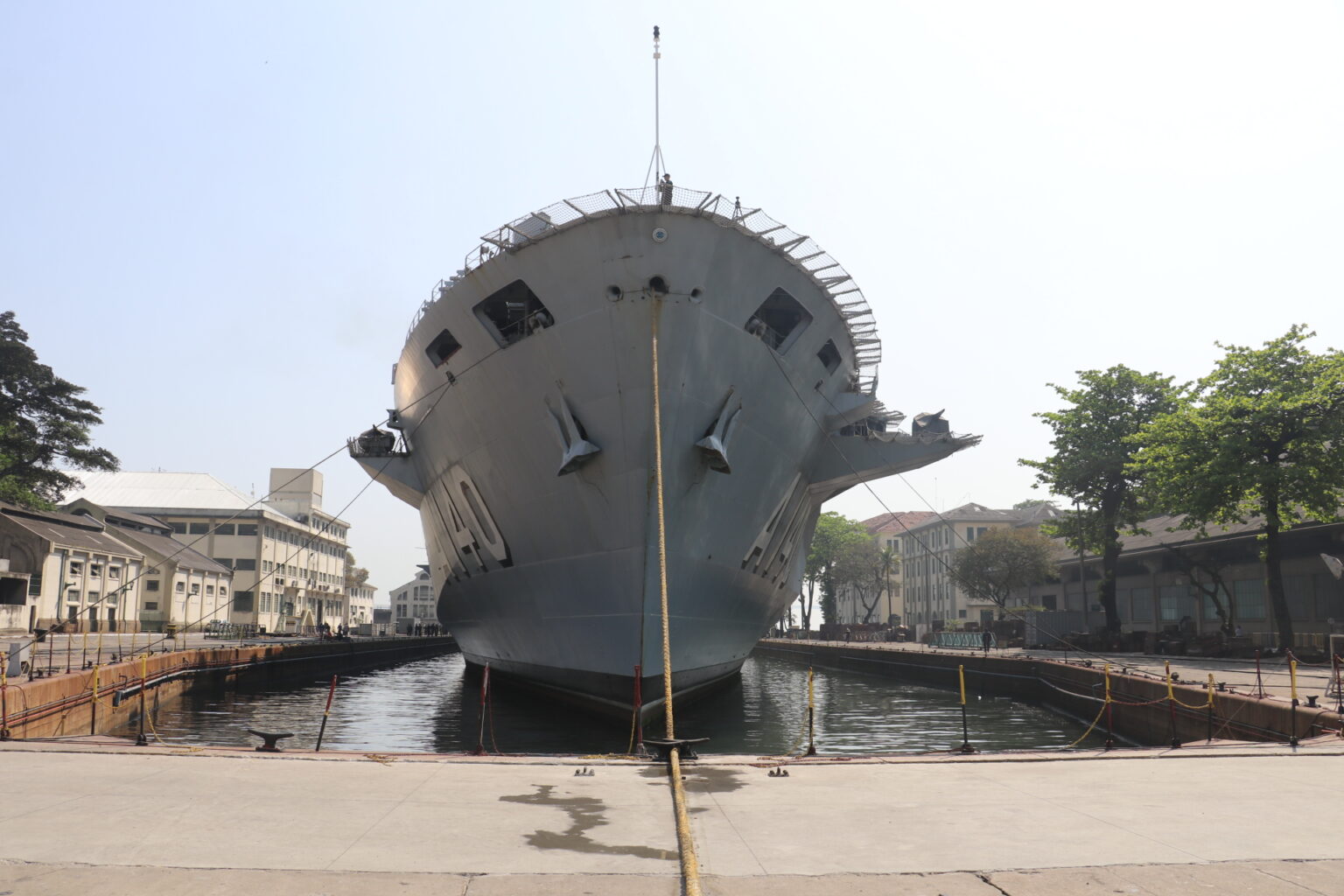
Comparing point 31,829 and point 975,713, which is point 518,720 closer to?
point 975,713

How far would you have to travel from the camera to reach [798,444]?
1870cm

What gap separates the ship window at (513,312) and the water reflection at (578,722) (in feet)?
22.5

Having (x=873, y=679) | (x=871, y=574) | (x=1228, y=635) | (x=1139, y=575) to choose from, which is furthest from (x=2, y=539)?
(x=871, y=574)

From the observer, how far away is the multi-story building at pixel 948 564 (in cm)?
8243

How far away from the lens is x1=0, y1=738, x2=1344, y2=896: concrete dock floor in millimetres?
4672

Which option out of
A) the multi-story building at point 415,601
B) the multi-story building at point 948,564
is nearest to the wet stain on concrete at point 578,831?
the multi-story building at point 948,564

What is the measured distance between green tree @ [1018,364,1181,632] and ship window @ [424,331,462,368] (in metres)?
30.5

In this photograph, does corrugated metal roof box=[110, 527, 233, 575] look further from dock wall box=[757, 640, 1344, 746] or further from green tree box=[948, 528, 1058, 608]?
green tree box=[948, 528, 1058, 608]

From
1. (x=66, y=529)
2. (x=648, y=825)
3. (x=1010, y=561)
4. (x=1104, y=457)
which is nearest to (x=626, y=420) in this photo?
(x=648, y=825)

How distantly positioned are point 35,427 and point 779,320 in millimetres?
47232

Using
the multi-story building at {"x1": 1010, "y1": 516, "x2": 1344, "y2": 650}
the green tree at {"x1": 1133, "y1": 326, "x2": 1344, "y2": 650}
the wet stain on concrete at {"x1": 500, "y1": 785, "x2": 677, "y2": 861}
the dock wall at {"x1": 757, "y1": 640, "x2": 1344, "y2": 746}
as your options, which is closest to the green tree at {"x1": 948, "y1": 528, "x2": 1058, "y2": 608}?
the multi-story building at {"x1": 1010, "y1": 516, "x2": 1344, "y2": 650}

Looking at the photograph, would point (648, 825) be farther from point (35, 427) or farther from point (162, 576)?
point (162, 576)

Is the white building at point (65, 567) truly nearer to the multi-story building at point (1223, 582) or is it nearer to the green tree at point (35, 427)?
the green tree at point (35, 427)

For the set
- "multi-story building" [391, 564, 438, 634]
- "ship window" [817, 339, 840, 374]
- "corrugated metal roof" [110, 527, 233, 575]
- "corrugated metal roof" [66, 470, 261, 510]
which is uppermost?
"corrugated metal roof" [66, 470, 261, 510]
